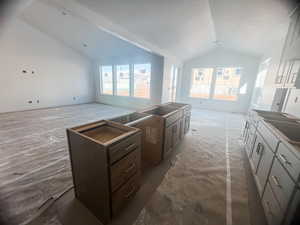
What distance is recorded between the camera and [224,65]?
6270 mm

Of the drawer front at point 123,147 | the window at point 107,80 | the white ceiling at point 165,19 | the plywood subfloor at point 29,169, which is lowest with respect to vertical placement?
the plywood subfloor at point 29,169

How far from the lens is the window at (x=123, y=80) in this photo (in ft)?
21.5

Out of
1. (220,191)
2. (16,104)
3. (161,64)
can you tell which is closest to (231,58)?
(161,64)

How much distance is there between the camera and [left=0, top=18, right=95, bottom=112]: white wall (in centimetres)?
489

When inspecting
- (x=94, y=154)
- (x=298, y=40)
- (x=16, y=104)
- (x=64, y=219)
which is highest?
(x=298, y=40)

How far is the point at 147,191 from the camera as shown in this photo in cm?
167

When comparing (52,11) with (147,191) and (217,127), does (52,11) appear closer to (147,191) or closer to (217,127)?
(147,191)

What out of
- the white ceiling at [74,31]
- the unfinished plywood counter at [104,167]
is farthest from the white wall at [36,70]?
the unfinished plywood counter at [104,167]

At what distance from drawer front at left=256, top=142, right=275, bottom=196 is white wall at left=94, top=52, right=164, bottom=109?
4.24m

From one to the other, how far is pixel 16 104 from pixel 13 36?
2.61m

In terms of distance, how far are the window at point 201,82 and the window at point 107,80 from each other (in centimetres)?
457

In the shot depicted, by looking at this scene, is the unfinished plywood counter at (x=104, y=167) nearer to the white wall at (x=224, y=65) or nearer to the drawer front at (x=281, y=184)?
the drawer front at (x=281, y=184)

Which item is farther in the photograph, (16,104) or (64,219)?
(16,104)

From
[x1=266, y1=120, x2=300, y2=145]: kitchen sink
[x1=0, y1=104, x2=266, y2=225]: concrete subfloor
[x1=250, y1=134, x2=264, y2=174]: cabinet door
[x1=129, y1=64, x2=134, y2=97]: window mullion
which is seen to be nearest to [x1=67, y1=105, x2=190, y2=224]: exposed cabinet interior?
[x1=0, y1=104, x2=266, y2=225]: concrete subfloor
